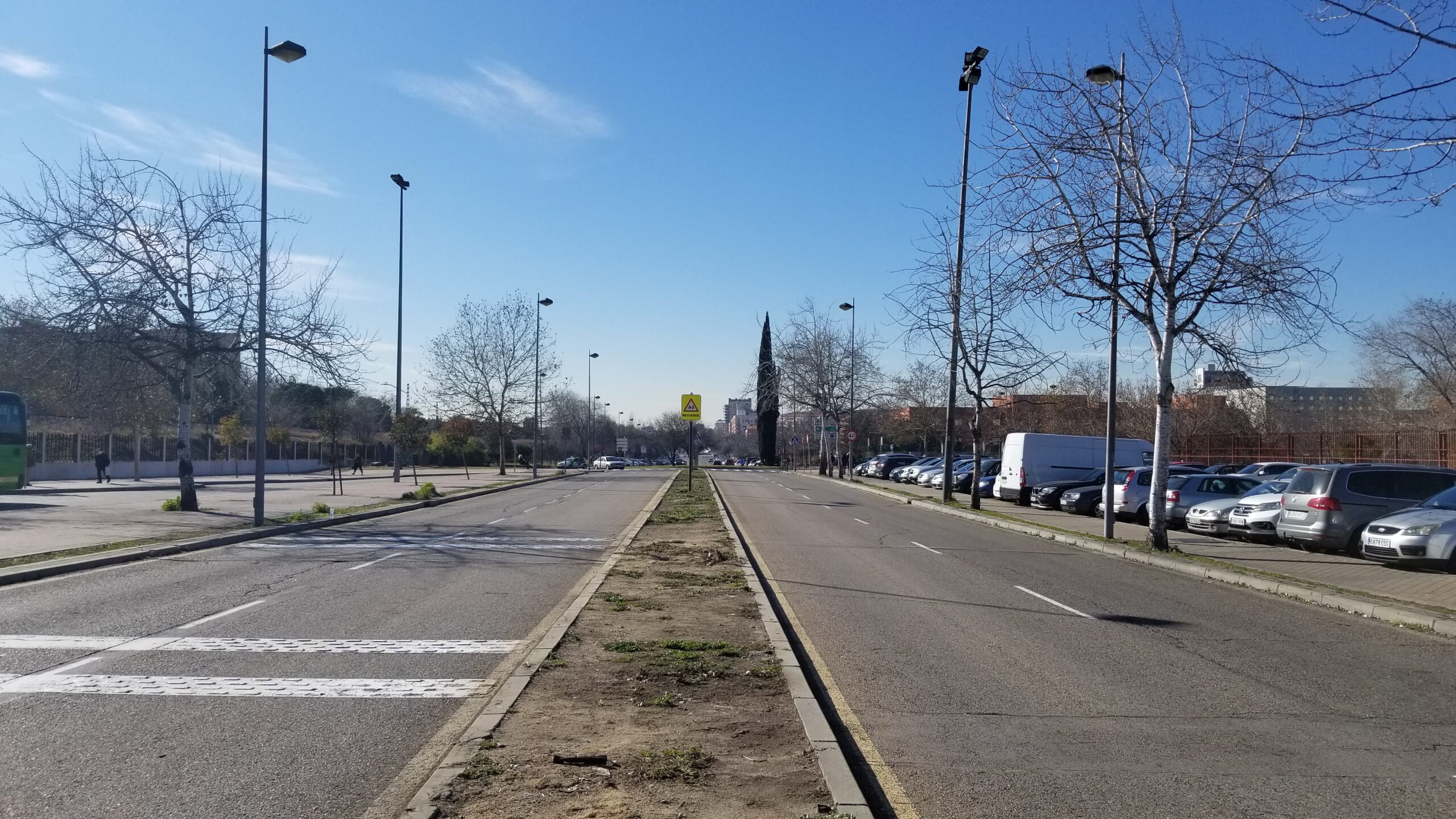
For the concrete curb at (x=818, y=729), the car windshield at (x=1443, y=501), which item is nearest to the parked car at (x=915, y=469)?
the car windshield at (x=1443, y=501)

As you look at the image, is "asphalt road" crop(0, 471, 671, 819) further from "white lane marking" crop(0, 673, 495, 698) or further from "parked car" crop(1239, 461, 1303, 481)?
"parked car" crop(1239, 461, 1303, 481)

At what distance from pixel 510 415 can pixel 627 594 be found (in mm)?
48582

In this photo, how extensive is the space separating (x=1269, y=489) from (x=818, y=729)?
764 inches

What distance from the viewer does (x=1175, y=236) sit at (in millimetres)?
17281

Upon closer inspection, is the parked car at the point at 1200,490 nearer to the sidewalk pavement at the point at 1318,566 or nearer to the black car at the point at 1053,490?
the sidewalk pavement at the point at 1318,566

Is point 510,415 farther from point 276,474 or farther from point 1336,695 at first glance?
point 1336,695

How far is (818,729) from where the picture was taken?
246 inches

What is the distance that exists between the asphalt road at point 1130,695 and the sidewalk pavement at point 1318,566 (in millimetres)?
1461

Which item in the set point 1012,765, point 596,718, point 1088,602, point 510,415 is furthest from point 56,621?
point 510,415

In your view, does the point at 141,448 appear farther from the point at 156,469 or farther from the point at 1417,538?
the point at 1417,538

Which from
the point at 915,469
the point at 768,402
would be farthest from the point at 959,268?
the point at 768,402

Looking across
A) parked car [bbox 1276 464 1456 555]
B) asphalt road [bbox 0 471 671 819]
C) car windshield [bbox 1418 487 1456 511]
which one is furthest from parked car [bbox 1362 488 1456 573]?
asphalt road [bbox 0 471 671 819]

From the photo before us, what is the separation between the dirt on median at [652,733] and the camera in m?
5.06

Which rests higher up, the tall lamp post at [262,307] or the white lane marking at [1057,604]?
the tall lamp post at [262,307]
